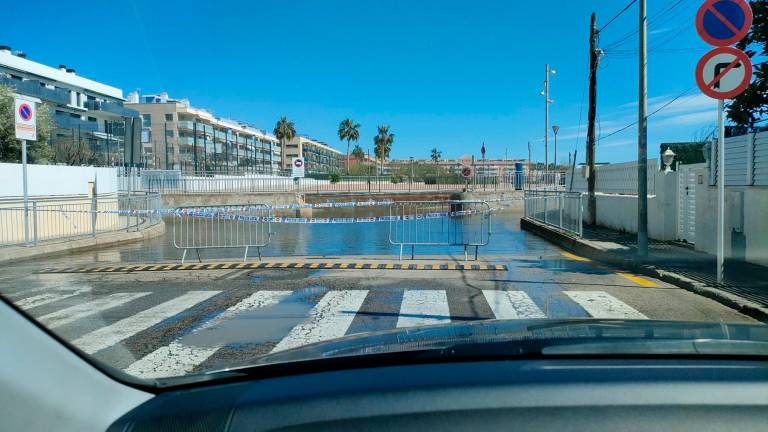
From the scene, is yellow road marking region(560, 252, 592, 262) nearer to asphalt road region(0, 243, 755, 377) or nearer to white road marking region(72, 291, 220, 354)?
asphalt road region(0, 243, 755, 377)

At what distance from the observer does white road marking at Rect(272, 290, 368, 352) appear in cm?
602

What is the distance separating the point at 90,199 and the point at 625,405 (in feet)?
64.1

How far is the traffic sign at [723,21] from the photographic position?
320 inches

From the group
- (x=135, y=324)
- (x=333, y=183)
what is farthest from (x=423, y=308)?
(x=333, y=183)

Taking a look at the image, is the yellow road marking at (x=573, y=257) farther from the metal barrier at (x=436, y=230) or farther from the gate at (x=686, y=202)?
the gate at (x=686, y=202)

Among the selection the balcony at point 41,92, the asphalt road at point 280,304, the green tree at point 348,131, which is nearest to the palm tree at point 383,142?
the green tree at point 348,131

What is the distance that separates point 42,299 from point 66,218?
388 inches

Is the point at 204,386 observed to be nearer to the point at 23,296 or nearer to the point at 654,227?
the point at 23,296

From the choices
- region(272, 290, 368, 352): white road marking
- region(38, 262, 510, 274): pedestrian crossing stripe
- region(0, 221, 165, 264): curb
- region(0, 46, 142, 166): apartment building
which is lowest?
region(272, 290, 368, 352): white road marking

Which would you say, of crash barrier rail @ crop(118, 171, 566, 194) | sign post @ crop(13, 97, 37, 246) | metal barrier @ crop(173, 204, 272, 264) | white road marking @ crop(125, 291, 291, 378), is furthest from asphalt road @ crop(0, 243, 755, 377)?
crash barrier rail @ crop(118, 171, 566, 194)

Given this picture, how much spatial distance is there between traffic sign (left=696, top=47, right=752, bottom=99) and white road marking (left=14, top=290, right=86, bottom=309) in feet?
31.8

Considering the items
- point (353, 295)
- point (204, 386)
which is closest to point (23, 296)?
point (353, 295)

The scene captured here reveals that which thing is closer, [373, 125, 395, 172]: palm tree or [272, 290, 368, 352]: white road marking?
[272, 290, 368, 352]: white road marking

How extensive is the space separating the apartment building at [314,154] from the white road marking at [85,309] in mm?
97032
